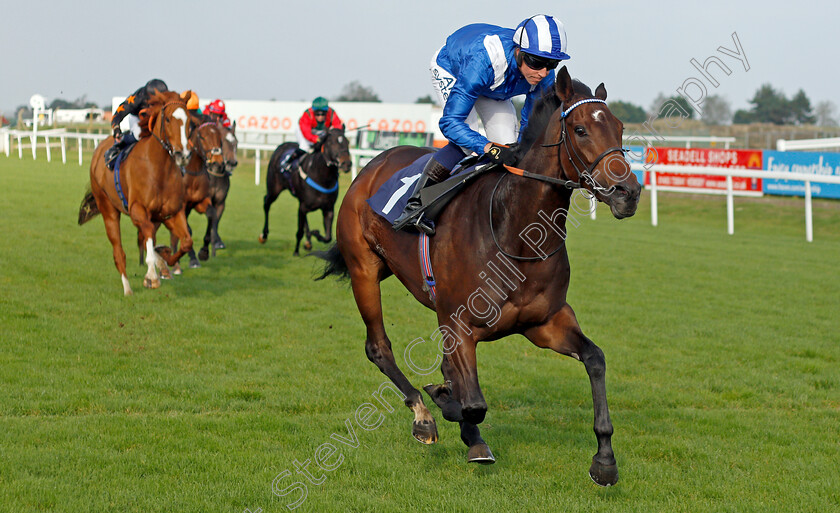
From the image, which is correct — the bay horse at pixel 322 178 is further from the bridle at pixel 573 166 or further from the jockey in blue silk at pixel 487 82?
the bridle at pixel 573 166

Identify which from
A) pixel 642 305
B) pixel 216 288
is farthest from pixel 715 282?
pixel 216 288

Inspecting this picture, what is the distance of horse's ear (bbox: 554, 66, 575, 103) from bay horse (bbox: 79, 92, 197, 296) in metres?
5.76

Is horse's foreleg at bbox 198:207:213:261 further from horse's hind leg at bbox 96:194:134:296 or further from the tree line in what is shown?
the tree line

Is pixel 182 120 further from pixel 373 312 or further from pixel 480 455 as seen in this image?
pixel 480 455

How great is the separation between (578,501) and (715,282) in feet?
24.9

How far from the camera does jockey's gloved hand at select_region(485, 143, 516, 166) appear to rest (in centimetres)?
386

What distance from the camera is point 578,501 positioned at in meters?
3.76

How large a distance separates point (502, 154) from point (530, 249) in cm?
48

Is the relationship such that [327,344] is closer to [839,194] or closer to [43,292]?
[43,292]

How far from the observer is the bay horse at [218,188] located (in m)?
11.5

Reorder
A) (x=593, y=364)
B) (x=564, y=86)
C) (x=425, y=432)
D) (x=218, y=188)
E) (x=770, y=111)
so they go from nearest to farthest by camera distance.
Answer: (x=564, y=86) → (x=593, y=364) → (x=425, y=432) → (x=218, y=188) → (x=770, y=111)

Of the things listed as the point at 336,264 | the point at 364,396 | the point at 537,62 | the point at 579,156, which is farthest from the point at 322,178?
the point at 579,156

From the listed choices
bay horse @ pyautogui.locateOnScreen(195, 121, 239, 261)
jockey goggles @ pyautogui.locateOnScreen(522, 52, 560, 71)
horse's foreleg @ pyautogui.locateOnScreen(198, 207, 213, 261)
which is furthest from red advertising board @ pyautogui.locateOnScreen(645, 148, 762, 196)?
jockey goggles @ pyautogui.locateOnScreen(522, 52, 560, 71)

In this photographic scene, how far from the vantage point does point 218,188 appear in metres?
12.7
